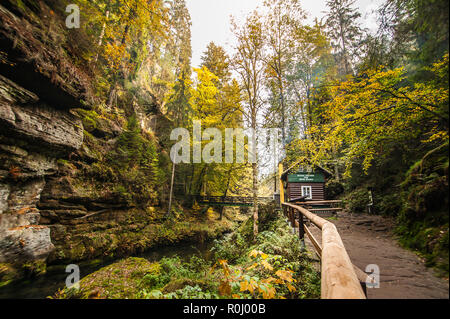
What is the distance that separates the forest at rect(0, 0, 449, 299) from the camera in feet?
7.16

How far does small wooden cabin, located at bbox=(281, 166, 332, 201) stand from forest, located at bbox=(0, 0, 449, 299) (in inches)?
61.5

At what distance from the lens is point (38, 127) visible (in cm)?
621

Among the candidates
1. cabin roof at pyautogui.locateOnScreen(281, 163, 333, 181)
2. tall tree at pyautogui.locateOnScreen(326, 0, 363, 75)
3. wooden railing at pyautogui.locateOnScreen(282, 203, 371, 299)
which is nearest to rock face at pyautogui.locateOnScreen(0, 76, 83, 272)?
wooden railing at pyautogui.locateOnScreen(282, 203, 371, 299)

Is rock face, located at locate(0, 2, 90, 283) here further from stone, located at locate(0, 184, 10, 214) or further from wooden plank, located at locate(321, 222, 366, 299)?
wooden plank, located at locate(321, 222, 366, 299)

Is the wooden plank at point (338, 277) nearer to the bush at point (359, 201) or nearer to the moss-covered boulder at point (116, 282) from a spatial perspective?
the moss-covered boulder at point (116, 282)

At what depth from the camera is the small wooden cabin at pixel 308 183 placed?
35.3 ft

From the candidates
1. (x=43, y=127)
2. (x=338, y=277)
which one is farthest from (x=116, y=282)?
(x=338, y=277)

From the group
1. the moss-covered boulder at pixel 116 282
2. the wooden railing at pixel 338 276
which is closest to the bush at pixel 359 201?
the wooden railing at pixel 338 276

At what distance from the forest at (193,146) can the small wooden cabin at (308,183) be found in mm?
1563

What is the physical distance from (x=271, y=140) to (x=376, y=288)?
9.84 m

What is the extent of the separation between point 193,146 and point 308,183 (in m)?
9.74
